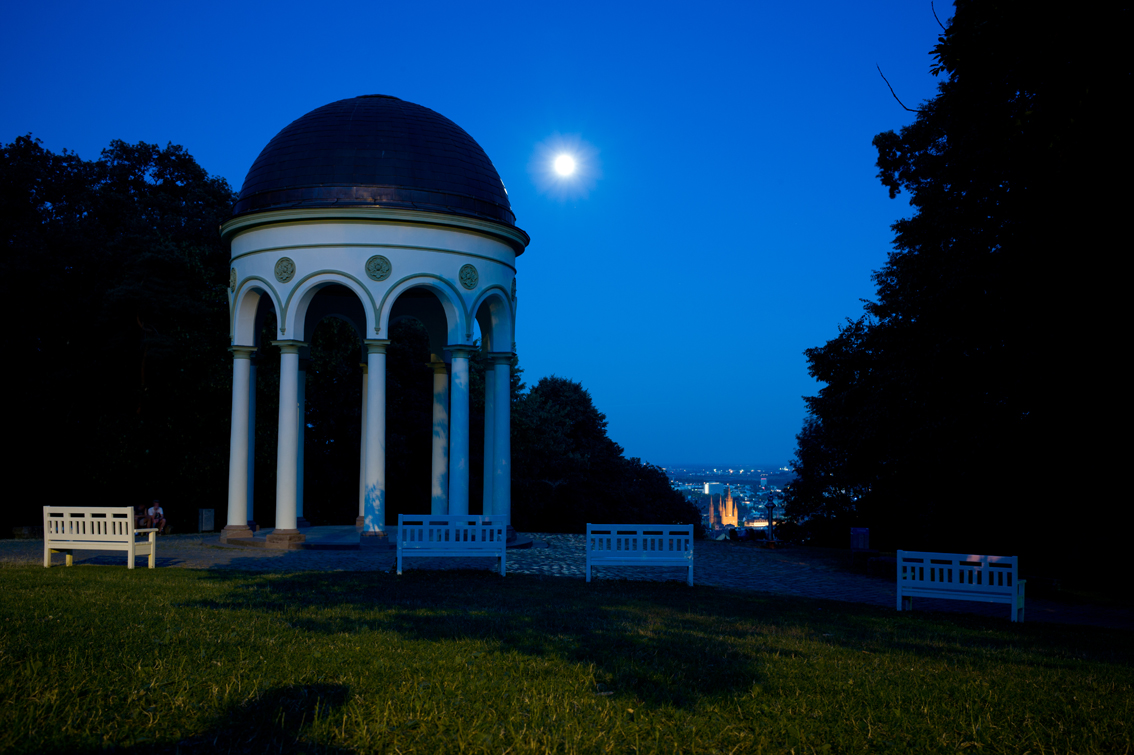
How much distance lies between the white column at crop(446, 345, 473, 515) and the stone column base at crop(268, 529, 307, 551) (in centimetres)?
330

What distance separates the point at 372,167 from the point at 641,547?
1041cm

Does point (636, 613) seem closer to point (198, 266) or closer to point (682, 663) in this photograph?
point (682, 663)

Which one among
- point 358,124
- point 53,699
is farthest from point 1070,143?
point 358,124

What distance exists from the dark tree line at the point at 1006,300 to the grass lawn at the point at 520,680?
19.7 ft

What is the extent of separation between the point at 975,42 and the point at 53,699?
10.4 m

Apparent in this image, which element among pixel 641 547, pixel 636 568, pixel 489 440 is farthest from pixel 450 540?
pixel 489 440

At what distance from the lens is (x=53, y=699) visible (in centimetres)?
507

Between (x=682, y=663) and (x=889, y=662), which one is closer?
(x=682, y=663)

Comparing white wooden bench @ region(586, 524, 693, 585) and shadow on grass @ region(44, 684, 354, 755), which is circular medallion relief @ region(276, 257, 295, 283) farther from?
shadow on grass @ region(44, 684, 354, 755)

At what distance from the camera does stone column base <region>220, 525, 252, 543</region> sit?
19375 millimetres

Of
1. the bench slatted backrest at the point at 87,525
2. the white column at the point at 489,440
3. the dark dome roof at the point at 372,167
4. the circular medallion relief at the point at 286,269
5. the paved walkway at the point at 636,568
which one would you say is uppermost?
the dark dome roof at the point at 372,167

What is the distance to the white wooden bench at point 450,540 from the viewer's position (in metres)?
13.7

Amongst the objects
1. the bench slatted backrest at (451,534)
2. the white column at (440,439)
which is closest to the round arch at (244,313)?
the white column at (440,439)

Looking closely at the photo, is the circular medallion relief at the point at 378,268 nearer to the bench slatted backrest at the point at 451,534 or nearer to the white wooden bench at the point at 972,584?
the bench slatted backrest at the point at 451,534
